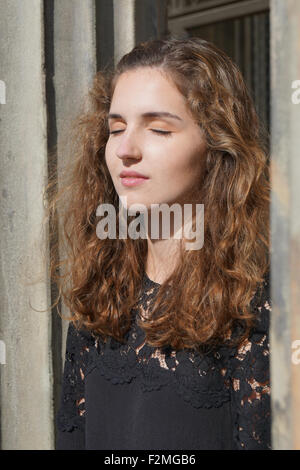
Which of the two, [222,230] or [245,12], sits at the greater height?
[245,12]

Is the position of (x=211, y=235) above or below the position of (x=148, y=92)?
below

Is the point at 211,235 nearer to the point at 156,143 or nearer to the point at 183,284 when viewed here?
the point at 183,284

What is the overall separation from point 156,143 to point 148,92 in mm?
156

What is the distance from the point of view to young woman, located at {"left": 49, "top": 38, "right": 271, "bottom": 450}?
5.25ft

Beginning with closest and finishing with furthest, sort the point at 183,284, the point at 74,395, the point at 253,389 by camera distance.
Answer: the point at 253,389, the point at 183,284, the point at 74,395

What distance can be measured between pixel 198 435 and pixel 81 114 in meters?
1.22

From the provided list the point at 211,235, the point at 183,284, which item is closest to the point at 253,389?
the point at 183,284

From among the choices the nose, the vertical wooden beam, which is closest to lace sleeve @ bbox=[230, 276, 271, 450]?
the nose

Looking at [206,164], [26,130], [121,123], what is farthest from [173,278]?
[26,130]

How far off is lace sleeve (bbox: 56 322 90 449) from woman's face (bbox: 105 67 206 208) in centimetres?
57

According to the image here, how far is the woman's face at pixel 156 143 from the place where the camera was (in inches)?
63.2

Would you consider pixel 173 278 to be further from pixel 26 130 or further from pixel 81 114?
pixel 26 130

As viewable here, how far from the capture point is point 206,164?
1726 mm

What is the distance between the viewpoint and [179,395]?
1628 millimetres
